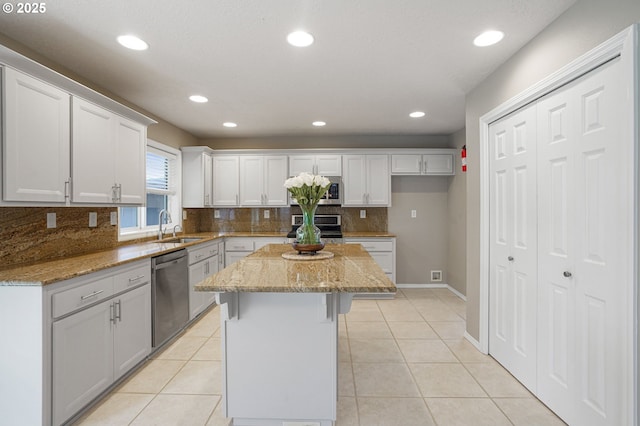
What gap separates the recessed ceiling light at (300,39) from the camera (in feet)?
7.00

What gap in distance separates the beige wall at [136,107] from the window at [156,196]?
0.12 meters

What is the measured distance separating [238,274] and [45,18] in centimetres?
194

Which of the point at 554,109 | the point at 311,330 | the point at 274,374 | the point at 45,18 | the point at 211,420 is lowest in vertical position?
the point at 211,420

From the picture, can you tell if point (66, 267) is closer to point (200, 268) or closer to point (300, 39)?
point (200, 268)

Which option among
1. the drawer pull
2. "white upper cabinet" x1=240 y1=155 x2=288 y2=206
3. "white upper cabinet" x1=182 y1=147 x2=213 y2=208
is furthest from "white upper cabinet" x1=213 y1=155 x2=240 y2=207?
the drawer pull

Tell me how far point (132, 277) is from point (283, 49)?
2.07 metres

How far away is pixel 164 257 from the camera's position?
2963 millimetres

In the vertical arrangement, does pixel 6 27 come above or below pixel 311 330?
above

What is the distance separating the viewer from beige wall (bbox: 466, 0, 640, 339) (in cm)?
161

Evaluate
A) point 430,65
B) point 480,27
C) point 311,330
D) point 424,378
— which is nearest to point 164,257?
point 311,330

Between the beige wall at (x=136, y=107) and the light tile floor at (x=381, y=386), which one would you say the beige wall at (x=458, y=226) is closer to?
the light tile floor at (x=381, y=386)

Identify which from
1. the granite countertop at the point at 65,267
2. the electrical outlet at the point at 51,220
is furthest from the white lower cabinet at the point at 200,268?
the electrical outlet at the point at 51,220

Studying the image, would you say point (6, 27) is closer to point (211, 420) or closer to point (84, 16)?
point (84, 16)

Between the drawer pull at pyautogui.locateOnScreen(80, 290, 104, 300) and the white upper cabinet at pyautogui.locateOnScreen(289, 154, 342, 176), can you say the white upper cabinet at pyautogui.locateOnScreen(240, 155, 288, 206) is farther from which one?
the drawer pull at pyautogui.locateOnScreen(80, 290, 104, 300)
